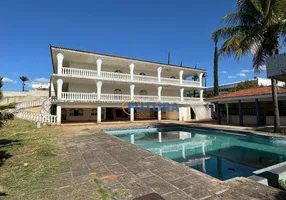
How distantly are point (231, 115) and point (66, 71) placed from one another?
69.7 feet

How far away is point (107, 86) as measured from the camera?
23.3 meters

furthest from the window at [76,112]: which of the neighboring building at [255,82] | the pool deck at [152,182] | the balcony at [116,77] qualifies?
the neighboring building at [255,82]

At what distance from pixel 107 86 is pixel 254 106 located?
18770 mm

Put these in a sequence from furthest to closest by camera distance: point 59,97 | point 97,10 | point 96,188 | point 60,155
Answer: point 59,97, point 97,10, point 60,155, point 96,188

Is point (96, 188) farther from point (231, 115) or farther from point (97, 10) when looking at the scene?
point (231, 115)

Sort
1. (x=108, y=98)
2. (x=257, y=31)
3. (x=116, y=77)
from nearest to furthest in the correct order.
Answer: (x=257, y=31) → (x=108, y=98) → (x=116, y=77)

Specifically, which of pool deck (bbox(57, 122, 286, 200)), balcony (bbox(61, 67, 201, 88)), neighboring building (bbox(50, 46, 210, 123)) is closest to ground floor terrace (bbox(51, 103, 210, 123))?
neighboring building (bbox(50, 46, 210, 123))

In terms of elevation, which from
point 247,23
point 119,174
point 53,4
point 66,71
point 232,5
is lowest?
point 119,174

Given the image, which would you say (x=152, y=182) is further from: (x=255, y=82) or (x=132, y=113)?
(x=255, y=82)

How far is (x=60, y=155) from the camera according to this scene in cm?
601

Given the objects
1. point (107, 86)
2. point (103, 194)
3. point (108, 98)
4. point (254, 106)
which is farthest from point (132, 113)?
point (103, 194)

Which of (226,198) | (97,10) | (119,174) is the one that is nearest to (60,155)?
(119,174)

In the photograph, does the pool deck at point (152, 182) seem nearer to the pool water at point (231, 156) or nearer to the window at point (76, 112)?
the pool water at point (231, 156)

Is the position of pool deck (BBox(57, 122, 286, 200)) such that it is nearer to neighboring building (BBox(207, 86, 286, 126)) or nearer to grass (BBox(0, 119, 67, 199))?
grass (BBox(0, 119, 67, 199))
